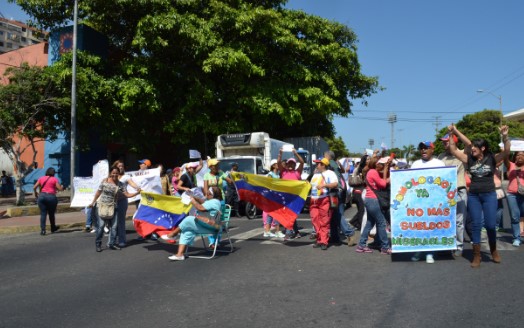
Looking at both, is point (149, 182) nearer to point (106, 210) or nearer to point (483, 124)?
point (106, 210)

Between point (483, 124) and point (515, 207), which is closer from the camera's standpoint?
point (515, 207)

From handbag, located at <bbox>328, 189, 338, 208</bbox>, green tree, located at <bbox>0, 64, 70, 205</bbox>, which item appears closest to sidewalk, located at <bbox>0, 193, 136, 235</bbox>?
green tree, located at <bbox>0, 64, 70, 205</bbox>

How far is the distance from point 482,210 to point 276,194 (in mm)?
3913

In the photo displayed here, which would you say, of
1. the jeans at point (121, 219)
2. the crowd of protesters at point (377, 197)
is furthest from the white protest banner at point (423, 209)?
the jeans at point (121, 219)

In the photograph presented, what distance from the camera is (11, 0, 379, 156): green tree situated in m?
20.1

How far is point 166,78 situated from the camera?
22.6 meters

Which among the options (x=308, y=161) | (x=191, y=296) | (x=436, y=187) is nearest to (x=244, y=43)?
(x=308, y=161)

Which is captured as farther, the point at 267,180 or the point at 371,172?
the point at 267,180

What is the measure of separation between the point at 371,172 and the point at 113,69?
17722 mm

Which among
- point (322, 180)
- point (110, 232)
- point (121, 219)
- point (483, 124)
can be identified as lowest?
point (110, 232)

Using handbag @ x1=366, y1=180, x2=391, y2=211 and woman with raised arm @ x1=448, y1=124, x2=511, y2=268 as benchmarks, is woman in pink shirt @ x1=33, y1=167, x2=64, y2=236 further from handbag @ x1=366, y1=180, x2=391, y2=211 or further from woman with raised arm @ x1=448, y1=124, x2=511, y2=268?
woman with raised arm @ x1=448, y1=124, x2=511, y2=268

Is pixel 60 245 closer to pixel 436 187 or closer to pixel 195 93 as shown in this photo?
pixel 436 187

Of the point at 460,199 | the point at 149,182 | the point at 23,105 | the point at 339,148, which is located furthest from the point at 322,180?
the point at 339,148

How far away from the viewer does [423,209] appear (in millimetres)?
7277
